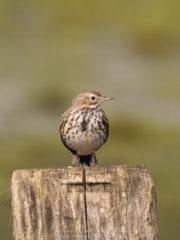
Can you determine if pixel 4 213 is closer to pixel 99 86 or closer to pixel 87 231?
pixel 87 231

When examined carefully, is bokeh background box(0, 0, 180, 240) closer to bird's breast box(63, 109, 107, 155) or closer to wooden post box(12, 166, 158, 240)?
bird's breast box(63, 109, 107, 155)

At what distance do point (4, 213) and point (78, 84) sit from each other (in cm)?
1545

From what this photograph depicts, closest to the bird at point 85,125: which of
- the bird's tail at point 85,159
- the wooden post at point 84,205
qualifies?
the bird's tail at point 85,159

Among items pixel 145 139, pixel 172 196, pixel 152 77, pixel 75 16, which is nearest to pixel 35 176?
pixel 172 196

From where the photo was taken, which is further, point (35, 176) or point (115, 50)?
point (115, 50)

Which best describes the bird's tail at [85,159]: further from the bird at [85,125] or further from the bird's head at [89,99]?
the bird's head at [89,99]

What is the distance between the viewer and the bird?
26.7 ft

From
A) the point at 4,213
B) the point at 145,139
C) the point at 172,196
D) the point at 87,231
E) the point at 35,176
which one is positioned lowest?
the point at 87,231

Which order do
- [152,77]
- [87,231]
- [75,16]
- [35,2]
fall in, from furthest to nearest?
[35,2] → [75,16] → [152,77] → [87,231]

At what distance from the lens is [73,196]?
4750 millimetres

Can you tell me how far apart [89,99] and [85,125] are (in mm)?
350

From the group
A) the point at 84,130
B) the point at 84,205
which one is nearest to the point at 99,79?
the point at 84,130

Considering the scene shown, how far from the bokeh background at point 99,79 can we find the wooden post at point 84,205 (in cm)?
342

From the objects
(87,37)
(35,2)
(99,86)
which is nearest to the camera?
(99,86)
